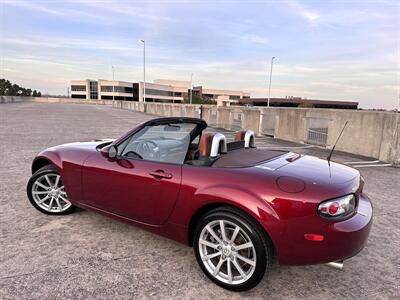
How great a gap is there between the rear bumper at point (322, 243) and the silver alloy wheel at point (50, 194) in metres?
2.88

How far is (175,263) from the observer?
2977mm

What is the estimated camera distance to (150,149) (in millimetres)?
3383

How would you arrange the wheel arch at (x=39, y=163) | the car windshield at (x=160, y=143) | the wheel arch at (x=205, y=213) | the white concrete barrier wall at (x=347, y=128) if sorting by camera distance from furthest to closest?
1. the white concrete barrier wall at (x=347, y=128)
2. the wheel arch at (x=39, y=163)
3. the car windshield at (x=160, y=143)
4. the wheel arch at (x=205, y=213)

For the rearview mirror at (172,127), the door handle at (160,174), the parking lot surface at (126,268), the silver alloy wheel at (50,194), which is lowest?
the parking lot surface at (126,268)

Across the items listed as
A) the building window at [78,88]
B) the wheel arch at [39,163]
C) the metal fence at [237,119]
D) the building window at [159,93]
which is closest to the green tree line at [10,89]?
the building window at [78,88]

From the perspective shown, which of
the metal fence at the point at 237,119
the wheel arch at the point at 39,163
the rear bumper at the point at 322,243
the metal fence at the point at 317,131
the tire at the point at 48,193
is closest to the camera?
the rear bumper at the point at 322,243

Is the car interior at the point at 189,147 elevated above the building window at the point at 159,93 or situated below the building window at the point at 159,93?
below

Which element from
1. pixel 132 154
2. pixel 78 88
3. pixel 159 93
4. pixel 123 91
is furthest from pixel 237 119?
pixel 78 88

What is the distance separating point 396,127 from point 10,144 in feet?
36.8

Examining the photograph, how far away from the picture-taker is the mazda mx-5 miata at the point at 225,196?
2301 mm

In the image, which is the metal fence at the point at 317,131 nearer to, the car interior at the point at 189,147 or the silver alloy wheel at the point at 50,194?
the car interior at the point at 189,147

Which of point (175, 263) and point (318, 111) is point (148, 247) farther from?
point (318, 111)

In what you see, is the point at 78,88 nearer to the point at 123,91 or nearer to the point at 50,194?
the point at 123,91

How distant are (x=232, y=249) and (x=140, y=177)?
3.66ft
